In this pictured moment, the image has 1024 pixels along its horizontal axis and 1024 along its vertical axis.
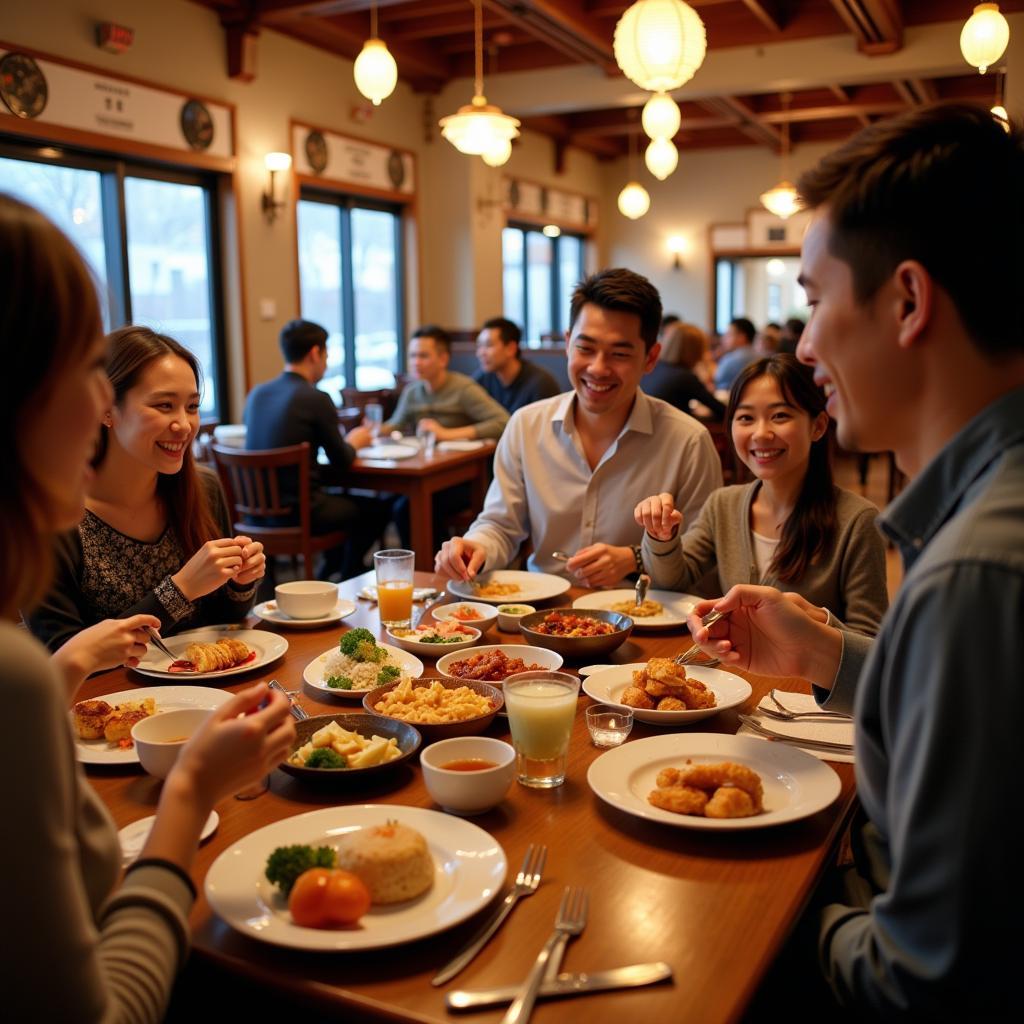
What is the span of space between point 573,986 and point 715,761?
0.56m

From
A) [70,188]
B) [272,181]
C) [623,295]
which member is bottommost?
[623,295]

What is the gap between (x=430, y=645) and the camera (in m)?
1.83

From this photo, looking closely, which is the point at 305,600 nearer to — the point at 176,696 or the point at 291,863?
the point at 176,696

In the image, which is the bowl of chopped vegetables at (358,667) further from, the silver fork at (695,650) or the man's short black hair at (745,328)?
the man's short black hair at (745,328)

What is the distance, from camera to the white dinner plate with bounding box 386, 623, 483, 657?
1.82 metres

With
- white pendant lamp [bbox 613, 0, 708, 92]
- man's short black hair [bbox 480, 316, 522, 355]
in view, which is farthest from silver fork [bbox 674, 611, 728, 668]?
man's short black hair [bbox 480, 316, 522, 355]

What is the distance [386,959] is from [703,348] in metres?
5.72

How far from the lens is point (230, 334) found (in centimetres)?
666

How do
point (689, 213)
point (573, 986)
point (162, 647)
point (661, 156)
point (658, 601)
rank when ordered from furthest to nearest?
point (689, 213) → point (661, 156) → point (658, 601) → point (162, 647) → point (573, 986)

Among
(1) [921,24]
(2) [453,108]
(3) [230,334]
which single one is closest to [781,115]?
(1) [921,24]

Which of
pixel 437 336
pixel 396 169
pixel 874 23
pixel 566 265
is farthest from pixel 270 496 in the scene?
pixel 566 265

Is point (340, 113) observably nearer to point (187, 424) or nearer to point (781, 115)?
point (781, 115)

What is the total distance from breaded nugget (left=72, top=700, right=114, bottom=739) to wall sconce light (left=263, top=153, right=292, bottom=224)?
5840 millimetres

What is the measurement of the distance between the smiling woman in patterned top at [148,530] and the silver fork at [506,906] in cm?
102
